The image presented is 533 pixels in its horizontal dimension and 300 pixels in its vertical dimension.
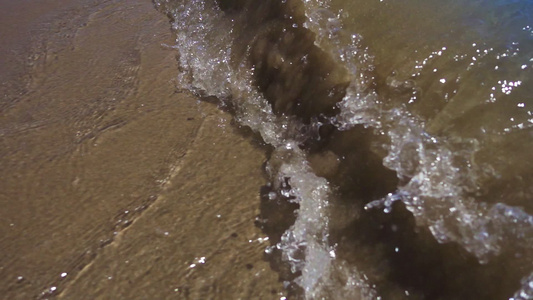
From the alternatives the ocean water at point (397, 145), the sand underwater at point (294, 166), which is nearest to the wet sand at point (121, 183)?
the sand underwater at point (294, 166)

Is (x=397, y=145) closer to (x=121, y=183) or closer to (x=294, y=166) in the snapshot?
(x=294, y=166)

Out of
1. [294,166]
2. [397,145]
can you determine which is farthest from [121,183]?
[397,145]

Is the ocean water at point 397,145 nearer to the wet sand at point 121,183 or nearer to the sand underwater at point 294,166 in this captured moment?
the sand underwater at point 294,166

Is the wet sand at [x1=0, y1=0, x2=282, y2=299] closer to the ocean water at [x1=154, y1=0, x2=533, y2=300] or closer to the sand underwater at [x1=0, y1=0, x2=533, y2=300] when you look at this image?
the sand underwater at [x1=0, y1=0, x2=533, y2=300]

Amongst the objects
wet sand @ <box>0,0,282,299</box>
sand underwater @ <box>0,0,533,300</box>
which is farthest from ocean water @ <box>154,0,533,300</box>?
wet sand @ <box>0,0,282,299</box>

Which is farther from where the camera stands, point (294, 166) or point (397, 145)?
point (294, 166)

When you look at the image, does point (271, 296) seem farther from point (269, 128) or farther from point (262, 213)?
point (269, 128)

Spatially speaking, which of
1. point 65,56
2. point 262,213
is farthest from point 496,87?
point 65,56
